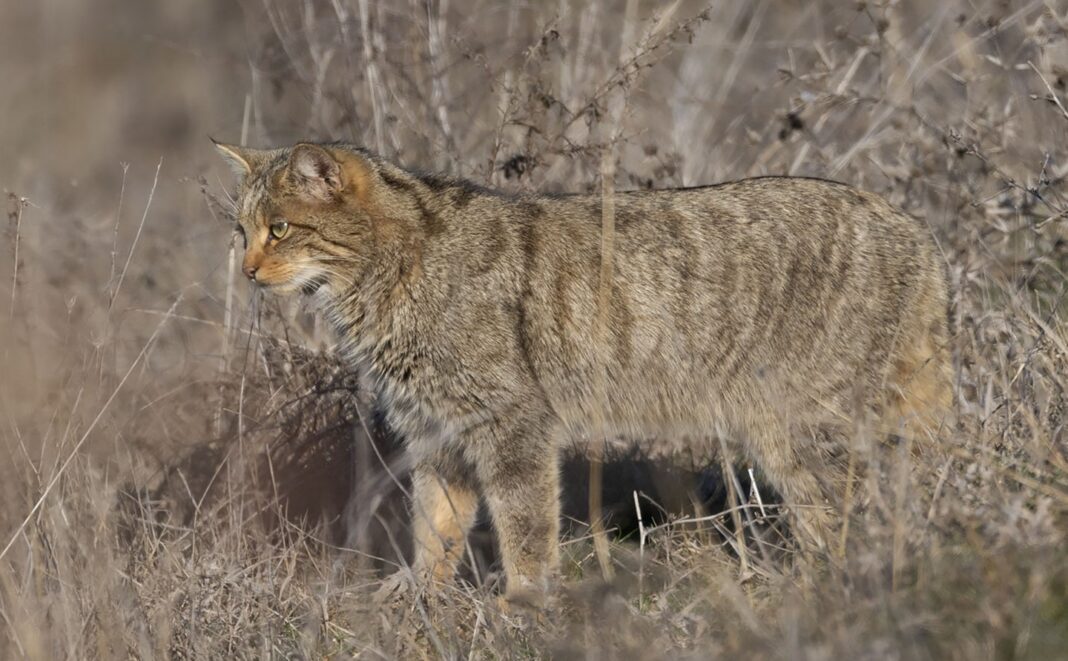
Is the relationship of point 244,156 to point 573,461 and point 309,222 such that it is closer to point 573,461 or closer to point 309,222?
point 309,222

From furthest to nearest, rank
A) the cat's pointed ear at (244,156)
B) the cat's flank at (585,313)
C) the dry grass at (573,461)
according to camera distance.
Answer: the cat's pointed ear at (244,156) < the cat's flank at (585,313) < the dry grass at (573,461)

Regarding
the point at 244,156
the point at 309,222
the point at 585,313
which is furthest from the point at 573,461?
the point at 244,156

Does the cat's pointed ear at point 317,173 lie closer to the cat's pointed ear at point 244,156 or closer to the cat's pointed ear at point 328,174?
the cat's pointed ear at point 328,174

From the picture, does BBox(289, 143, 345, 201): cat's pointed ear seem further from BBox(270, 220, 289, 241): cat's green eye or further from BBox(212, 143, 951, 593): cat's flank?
BBox(270, 220, 289, 241): cat's green eye

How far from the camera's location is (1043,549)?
3.38m

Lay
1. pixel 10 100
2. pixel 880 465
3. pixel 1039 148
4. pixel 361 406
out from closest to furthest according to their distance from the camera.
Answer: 1. pixel 880 465
2. pixel 361 406
3. pixel 1039 148
4. pixel 10 100

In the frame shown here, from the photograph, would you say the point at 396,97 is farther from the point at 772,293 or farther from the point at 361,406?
the point at 772,293

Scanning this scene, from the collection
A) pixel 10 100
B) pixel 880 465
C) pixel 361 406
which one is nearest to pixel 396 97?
pixel 361 406

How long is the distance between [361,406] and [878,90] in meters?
3.12

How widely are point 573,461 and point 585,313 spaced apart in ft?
4.08

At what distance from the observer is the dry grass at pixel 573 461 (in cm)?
360

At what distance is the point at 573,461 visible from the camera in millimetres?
5988

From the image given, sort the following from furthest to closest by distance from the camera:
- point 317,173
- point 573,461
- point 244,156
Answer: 1. point 573,461
2. point 244,156
3. point 317,173

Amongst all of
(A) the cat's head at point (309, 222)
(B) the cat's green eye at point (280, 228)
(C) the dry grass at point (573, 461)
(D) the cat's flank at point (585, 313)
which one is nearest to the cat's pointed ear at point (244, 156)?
(D) the cat's flank at point (585, 313)
